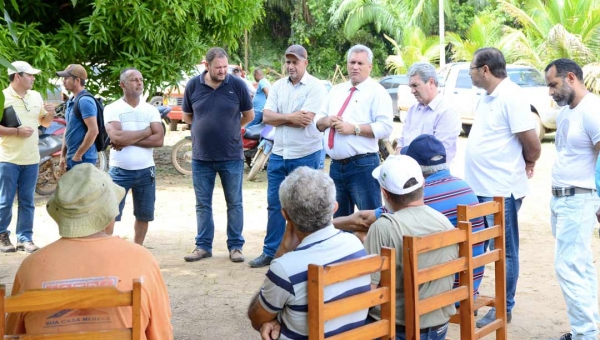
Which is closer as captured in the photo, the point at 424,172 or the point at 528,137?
the point at 424,172

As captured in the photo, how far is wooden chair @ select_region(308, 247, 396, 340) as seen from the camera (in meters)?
2.92

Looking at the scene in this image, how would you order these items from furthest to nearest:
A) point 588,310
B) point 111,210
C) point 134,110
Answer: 1. point 134,110
2. point 588,310
3. point 111,210

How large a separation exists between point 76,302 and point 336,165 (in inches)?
166

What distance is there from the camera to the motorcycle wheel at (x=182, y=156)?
43.1ft

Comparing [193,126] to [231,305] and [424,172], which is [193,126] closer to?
[231,305]

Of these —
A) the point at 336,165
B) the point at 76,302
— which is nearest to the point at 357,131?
the point at 336,165

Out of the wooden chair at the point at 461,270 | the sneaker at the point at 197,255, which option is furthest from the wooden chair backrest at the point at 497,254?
the sneaker at the point at 197,255

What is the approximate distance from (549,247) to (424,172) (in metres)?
4.18

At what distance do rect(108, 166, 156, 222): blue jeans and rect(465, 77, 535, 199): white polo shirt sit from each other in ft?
10.1

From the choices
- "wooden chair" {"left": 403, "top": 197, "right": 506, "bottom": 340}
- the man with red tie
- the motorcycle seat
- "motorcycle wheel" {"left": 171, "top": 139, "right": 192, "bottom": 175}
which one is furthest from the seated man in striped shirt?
"motorcycle wheel" {"left": 171, "top": 139, "right": 192, "bottom": 175}

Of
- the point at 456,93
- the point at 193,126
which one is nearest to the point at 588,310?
the point at 193,126

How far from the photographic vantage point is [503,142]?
212 inches

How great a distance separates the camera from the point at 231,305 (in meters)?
6.08

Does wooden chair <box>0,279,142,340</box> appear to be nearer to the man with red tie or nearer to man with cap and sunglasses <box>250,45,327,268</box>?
the man with red tie
